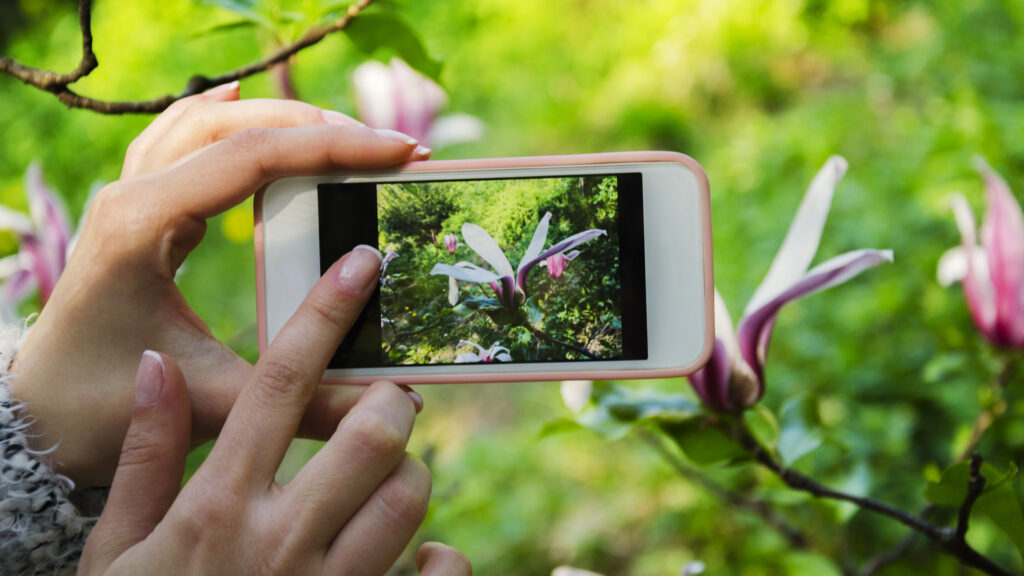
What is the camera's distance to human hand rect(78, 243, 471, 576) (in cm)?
42

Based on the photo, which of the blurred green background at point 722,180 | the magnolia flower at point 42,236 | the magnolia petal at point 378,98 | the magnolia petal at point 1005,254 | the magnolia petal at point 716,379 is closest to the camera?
the magnolia petal at point 716,379

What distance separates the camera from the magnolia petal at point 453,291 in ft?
1.91

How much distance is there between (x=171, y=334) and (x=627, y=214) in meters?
0.34

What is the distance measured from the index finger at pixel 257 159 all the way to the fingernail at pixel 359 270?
7 centimetres

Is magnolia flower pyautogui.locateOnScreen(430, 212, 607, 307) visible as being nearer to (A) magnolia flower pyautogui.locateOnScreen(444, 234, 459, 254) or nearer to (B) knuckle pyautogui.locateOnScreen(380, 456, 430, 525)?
(A) magnolia flower pyautogui.locateOnScreen(444, 234, 459, 254)

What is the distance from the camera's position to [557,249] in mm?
583

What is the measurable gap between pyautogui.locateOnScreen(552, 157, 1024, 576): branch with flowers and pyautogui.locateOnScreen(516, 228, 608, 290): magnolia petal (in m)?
0.15

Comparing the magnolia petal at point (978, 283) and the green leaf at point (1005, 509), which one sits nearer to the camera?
the green leaf at point (1005, 509)

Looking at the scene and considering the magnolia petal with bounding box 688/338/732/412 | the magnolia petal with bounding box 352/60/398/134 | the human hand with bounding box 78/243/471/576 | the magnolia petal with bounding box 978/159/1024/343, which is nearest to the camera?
the human hand with bounding box 78/243/471/576

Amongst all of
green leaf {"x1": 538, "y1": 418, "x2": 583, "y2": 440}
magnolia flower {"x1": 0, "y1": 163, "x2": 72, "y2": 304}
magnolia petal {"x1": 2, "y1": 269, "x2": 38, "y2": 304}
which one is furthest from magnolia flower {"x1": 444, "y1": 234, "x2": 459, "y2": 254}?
magnolia petal {"x1": 2, "y1": 269, "x2": 38, "y2": 304}

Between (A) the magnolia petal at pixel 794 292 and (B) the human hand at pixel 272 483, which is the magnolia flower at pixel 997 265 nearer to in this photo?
(A) the magnolia petal at pixel 794 292

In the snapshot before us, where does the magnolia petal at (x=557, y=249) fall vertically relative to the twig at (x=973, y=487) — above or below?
above

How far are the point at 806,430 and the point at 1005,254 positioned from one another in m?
0.29

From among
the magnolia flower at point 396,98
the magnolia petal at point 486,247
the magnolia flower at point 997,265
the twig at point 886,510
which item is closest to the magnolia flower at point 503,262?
the magnolia petal at point 486,247
